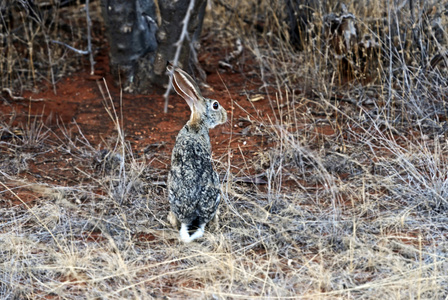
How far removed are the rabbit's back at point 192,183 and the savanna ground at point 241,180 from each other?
191 millimetres

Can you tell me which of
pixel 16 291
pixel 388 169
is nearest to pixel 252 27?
pixel 388 169

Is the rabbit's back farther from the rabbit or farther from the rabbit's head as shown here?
the rabbit's head

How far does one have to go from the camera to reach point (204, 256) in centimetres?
412

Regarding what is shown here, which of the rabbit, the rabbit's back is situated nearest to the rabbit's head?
the rabbit

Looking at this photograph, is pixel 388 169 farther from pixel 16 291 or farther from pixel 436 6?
pixel 16 291

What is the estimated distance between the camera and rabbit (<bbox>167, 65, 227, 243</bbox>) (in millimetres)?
4312

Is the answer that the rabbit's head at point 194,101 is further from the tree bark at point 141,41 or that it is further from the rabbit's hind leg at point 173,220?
the tree bark at point 141,41

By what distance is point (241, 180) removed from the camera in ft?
17.0

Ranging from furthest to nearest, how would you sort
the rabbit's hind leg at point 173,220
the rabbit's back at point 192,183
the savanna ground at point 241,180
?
the rabbit's hind leg at point 173,220, the rabbit's back at point 192,183, the savanna ground at point 241,180

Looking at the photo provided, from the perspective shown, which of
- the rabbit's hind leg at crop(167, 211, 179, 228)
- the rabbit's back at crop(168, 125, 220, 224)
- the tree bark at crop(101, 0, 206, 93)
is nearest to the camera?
the rabbit's back at crop(168, 125, 220, 224)

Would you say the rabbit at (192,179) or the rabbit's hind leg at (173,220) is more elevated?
the rabbit at (192,179)

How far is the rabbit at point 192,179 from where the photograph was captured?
431 cm

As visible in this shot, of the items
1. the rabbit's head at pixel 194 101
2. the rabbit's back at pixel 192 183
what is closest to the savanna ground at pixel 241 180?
the rabbit's back at pixel 192 183

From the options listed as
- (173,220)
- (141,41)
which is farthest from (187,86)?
(141,41)
